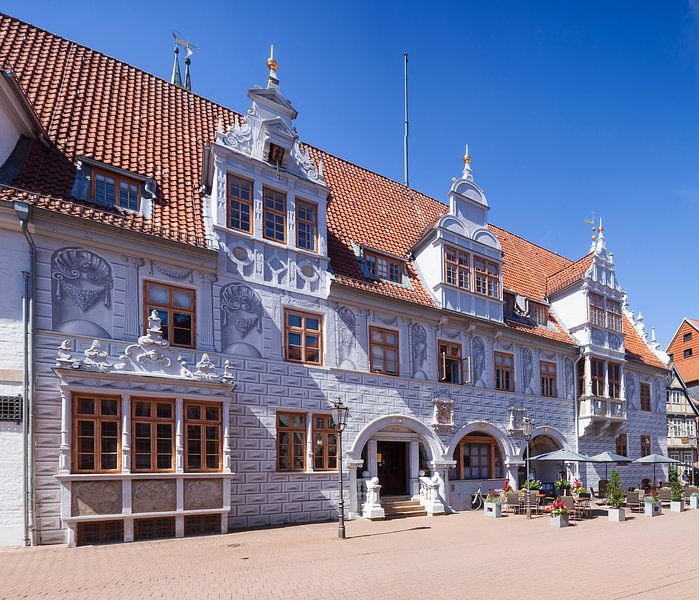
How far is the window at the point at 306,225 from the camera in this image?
19734mm

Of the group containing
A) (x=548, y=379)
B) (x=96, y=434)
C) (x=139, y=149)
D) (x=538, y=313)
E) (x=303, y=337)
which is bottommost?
(x=96, y=434)

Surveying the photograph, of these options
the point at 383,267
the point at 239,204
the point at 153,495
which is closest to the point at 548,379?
the point at 383,267

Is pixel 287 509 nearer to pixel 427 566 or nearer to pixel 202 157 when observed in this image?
pixel 427 566

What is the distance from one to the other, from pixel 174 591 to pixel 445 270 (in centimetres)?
1638

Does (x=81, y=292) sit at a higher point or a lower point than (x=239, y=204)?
lower

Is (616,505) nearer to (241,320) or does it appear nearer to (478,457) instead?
(478,457)

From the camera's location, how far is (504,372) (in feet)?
85.0

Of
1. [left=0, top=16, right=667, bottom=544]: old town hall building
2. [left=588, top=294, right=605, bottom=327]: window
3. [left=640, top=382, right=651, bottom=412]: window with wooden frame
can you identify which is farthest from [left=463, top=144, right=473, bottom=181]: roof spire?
[left=640, top=382, right=651, bottom=412]: window with wooden frame

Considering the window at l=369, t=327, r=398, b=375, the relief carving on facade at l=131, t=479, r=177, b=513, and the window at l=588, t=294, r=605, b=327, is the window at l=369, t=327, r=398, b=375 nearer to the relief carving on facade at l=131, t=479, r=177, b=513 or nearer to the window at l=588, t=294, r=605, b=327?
the relief carving on facade at l=131, t=479, r=177, b=513

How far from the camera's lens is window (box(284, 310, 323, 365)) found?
1886 centimetres

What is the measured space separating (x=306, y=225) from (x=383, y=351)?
5.29 m

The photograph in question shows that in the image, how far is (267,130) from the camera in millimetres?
19156

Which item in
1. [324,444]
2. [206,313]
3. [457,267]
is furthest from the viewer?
[457,267]

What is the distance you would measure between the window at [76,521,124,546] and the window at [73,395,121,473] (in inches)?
49.5
